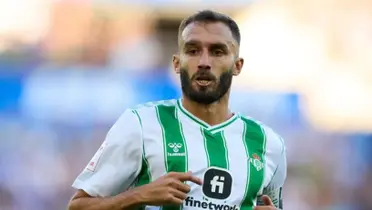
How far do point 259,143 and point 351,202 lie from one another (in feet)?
22.0

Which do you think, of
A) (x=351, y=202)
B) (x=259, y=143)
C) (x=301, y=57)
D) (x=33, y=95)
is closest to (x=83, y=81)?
(x=33, y=95)

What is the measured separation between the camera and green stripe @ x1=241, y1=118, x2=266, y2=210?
3.29 meters

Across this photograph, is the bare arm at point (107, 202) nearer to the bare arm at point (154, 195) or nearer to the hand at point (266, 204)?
the bare arm at point (154, 195)

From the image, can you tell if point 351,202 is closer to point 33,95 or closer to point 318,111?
point 318,111

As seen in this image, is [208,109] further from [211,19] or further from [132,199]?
[132,199]

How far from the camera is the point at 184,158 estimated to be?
324 centimetres

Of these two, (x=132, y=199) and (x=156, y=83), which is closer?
(x=132, y=199)

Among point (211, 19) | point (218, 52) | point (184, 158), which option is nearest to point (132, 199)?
point (184, 158)

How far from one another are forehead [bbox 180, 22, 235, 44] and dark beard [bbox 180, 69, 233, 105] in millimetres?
138

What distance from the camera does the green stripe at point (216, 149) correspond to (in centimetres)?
328

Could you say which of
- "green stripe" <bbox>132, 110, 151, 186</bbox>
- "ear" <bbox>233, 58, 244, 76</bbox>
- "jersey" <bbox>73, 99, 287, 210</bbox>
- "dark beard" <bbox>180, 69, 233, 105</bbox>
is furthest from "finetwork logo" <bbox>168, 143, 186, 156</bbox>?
"ear" <bbox>233, 58, 244, 76</bbox>

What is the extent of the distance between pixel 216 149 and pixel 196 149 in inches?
→ 3.7

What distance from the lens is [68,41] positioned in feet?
35.3

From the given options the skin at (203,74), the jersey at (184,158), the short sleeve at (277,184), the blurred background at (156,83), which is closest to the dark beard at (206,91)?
the skin at (203,74)
